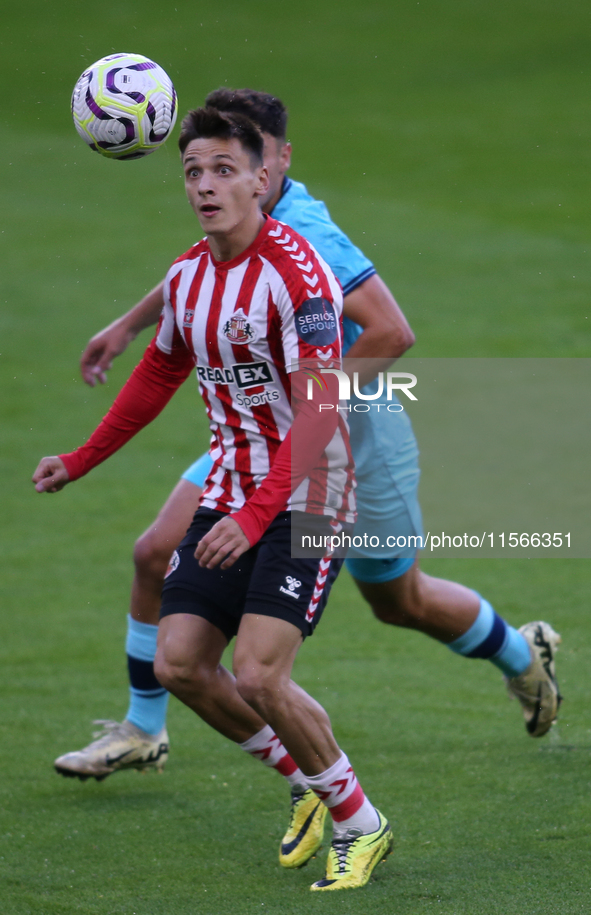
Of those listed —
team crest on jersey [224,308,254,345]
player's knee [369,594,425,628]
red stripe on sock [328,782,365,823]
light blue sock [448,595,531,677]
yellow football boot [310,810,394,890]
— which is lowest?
yellow football boot [310,810,394,890]

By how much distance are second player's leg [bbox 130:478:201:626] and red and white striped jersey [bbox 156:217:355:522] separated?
1.97ft

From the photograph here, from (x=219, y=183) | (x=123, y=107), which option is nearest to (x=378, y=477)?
(x=219, y=183)

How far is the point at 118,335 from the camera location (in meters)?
4.18

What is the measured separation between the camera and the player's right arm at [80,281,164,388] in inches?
164

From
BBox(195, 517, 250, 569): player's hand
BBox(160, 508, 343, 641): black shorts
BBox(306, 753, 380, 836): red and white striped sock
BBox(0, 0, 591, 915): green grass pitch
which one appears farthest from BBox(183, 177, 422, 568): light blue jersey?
BBox(195, 517, 250, 569): player's hand

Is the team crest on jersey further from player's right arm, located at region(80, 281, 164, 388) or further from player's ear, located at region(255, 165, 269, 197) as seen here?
player's right arm, located at region(80, 281, 164, 388)

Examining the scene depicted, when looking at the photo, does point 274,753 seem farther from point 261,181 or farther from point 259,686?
point 261,181

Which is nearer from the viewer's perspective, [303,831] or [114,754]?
[303,831]

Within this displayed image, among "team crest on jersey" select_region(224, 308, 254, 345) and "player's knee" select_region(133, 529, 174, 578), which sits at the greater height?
"team crest on jersey" select_region(224, 308, 254, 345)

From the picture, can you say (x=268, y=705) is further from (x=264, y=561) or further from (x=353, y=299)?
(x=353, y=299)

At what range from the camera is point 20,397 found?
11.6 meters

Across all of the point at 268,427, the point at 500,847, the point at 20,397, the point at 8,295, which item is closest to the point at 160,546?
the point at 268,427

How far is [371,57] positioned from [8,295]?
621 inches

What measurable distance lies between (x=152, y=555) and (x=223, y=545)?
115 cm
